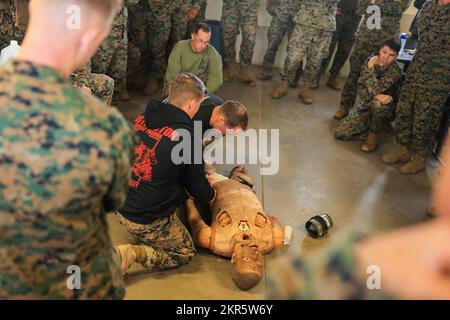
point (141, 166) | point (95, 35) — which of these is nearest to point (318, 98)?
point (141, 166)

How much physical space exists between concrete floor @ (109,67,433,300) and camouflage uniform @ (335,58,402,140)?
0.13 metres

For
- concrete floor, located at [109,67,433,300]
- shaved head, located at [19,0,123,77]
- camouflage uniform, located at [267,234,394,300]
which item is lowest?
concrete floor, located at [109,67,433,300]

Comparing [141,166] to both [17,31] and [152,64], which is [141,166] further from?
[152,64]

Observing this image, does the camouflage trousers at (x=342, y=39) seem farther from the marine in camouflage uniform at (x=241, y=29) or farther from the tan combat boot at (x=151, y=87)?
the tan combat boot at (x=151, y=87)

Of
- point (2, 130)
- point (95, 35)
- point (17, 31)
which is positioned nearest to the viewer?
point (2, 130)

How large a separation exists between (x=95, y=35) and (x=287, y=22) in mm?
4187

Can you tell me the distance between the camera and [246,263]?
2350mm

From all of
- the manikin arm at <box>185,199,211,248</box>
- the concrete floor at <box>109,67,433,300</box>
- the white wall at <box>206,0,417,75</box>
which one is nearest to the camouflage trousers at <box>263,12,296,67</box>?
the white wall at <box>206,0,417,75</box>

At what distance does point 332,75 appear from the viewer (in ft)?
17.2

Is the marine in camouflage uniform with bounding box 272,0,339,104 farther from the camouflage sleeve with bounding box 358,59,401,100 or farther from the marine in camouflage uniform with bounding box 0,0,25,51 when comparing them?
the marine in camouflage uniform with bounding box 0,0,25,51

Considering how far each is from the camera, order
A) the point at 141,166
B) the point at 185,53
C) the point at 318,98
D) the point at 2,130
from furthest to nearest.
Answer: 1. the point at 318,98
2. the point at 185,53
3. the point at 141,166
4. the point at 2,130

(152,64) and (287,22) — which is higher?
(287,22)

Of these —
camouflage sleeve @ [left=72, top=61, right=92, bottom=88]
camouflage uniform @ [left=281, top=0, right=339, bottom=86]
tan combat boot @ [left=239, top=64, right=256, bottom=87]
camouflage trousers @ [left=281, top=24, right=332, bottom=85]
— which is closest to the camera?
camouflage sleeve @ [left=72, top=61, right=92, bottom=88]

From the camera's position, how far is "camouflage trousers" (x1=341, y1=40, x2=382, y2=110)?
14.2 feet
